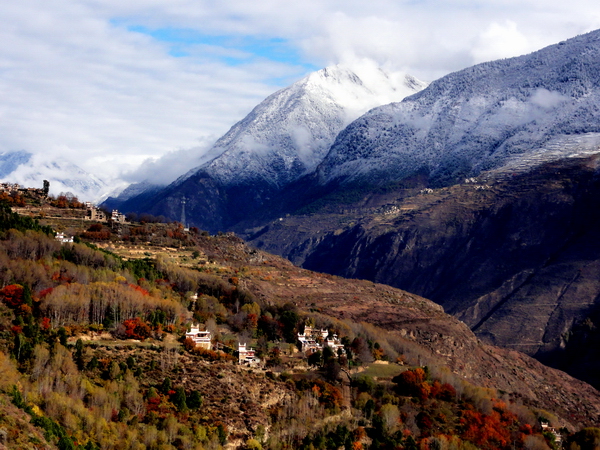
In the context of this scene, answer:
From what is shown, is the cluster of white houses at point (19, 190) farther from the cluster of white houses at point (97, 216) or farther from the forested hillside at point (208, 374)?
the forested hillside at point (208, 374)

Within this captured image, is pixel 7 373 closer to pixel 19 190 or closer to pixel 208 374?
pixel 208 374

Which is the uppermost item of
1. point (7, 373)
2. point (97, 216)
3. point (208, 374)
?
point (97, 216)

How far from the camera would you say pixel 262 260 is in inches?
7165

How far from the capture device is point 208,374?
261 ft

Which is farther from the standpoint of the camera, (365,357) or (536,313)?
(536,313)

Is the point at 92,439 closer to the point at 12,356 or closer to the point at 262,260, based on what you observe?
the point at 12,356

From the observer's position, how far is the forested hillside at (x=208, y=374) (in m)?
66.6

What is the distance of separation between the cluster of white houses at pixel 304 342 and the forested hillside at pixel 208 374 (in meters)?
0.93

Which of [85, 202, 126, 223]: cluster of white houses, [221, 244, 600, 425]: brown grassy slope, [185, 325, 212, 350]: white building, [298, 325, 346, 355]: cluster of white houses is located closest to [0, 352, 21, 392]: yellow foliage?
[185, 325, 212, 350]: white building

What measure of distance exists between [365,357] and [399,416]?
1901 cm

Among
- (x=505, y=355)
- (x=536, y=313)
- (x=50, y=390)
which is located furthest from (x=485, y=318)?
(x=50, y=390)

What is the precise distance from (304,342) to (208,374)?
23.3 metres

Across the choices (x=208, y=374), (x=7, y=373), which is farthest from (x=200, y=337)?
(x=7, y=373)

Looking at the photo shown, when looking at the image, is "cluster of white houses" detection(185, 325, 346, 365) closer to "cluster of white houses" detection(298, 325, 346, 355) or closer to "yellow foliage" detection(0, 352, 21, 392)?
"cluster of white houses" detection(298, 325, 346, 355)
